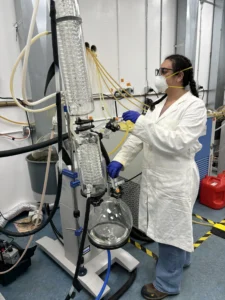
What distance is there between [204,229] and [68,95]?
6.09ft

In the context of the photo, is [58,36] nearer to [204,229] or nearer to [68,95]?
[68,95]

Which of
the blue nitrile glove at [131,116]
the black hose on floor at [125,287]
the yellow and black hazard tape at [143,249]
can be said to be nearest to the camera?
the blue nitrile glove at [131,116]

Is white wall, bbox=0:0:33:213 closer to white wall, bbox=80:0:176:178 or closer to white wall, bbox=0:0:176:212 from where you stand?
white wall, bbox=0:0:176:212

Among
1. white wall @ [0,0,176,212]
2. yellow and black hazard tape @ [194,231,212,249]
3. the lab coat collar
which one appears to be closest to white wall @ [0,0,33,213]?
white wall @ [0,0,176,212]

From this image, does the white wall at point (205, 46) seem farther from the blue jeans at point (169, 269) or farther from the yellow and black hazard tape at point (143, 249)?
the blue jeans at point (169, 269)

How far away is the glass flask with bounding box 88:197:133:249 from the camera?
39.8 inches

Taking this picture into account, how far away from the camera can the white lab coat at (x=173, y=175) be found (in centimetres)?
114

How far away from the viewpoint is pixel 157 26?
3.19 meters

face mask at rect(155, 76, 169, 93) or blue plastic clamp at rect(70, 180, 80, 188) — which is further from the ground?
face mask at rect(155, 76, 169, 93)

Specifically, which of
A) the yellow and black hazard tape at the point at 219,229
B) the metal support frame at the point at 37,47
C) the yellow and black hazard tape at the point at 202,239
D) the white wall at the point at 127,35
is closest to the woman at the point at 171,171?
the yellow and black hazard tape at the point at 202,239

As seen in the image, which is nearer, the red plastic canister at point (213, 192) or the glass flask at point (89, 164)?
the glass flask at point (89, 164)

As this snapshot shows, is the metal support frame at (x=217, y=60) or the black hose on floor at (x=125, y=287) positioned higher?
the metal support frame at (x=217, y=60)

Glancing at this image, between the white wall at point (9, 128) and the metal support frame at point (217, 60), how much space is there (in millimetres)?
3602

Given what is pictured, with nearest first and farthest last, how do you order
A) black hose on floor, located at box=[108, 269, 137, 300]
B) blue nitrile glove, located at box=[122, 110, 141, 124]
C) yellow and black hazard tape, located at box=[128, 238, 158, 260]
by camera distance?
blue nitrile glove, located at box=[122, 110, 141, 124] → black hose on floor, located at box=[108, 269, 137, 300] → yellow and black hazard tape, located at box=[128, 238, 158, 260]
